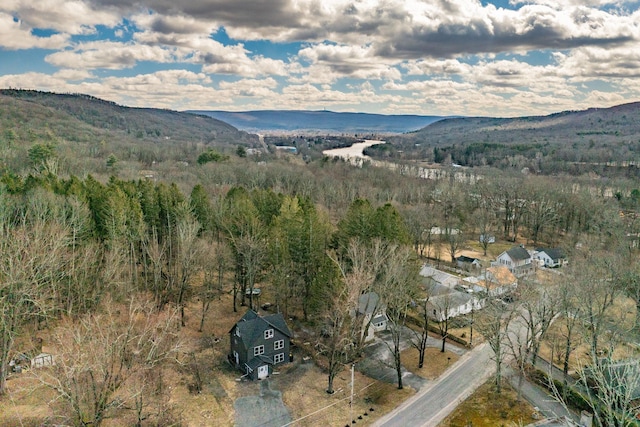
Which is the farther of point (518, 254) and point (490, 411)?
point (518, 254)

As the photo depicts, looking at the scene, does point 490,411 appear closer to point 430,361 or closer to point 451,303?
point 430,361

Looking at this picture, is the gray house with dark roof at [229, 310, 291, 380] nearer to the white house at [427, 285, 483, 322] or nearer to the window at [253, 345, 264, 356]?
the window at [253, 345, 264, 356]

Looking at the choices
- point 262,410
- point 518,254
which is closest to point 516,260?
point 518,254

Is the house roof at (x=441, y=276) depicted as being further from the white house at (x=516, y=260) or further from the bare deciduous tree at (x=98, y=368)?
Answer: the bare deciduous tree at (x=98, y=368)

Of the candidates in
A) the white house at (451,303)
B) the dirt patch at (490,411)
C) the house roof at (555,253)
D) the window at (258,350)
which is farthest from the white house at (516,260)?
the window at (258,350)

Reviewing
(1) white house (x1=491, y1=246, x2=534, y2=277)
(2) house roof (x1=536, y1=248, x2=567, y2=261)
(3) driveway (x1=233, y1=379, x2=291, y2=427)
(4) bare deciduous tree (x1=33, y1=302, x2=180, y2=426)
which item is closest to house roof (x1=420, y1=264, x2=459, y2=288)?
(1) white house (x1=491, y1=246, x2=534, y2=277)

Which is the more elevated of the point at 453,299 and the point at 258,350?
the point at 453,299
